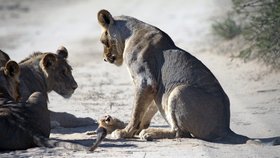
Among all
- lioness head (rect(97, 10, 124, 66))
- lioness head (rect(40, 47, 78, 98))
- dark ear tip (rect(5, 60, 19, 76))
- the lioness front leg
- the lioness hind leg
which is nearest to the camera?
dark ear tip (rect(5, 60, 19, 76))

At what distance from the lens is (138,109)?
11906mm

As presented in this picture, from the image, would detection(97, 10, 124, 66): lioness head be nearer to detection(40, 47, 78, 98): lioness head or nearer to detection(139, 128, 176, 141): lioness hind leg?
detection(40, 47, 78, 98): lioness head

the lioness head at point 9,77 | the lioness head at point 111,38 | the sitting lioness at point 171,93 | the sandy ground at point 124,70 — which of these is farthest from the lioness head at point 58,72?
the lioness head at point 9,77

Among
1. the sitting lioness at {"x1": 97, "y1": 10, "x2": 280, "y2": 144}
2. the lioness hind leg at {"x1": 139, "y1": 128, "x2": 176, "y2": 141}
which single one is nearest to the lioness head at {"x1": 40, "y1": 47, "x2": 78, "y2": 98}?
the sitting lioness at {"x1": 97, "y1": 10, "x2": 280, "y2": 144}

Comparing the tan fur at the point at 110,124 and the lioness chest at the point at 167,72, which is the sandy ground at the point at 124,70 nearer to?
the tan fur at the point at 110,124

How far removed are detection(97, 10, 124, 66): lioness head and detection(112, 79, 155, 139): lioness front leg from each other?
1064 millimetres

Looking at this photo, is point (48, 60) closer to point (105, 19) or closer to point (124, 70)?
point (105, 19)

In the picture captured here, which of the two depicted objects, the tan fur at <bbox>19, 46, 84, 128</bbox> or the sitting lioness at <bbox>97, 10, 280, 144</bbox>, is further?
the tan fur at <bbox>19, 46, 84, 128</bbox>

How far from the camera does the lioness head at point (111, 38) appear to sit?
12.8 metres

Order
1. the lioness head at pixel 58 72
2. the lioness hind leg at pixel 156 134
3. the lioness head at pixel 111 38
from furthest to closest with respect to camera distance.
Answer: the lioness head at pixel 58 72, the lioness head at pixel 111 38, the lioness hind leg at pixel 156 134

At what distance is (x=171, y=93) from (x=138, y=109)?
1.69 ft

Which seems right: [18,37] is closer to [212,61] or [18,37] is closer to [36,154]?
[212,61]

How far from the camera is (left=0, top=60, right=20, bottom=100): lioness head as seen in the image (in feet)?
37.4

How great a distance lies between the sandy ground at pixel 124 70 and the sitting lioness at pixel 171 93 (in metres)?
0.28
